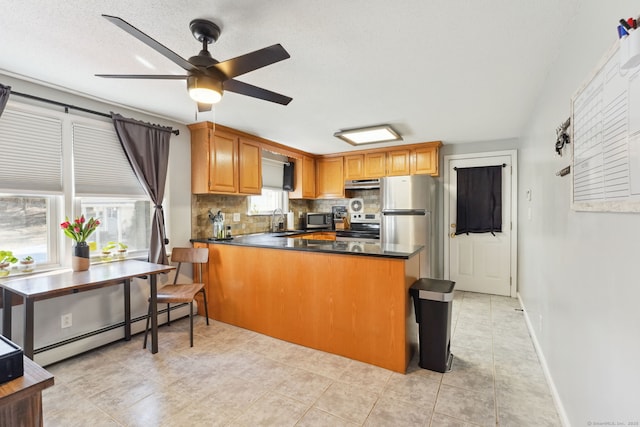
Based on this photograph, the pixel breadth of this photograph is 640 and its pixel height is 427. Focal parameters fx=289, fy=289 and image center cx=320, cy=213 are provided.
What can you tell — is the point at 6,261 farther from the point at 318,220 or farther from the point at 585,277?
the point at 318,220

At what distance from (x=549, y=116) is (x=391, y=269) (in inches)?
64.1

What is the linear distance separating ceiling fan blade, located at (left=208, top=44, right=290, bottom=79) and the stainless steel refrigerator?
3.15 meters

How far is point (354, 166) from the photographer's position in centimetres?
505

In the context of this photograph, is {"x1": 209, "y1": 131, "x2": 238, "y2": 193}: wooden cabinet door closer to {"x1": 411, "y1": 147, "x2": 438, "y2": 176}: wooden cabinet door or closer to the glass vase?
the glass vase

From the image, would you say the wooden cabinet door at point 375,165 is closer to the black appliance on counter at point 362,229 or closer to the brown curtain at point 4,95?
the black appliance on counter at point 362,229

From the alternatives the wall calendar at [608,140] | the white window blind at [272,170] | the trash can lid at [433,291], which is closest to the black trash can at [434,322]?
the trash can lid at [433,291]

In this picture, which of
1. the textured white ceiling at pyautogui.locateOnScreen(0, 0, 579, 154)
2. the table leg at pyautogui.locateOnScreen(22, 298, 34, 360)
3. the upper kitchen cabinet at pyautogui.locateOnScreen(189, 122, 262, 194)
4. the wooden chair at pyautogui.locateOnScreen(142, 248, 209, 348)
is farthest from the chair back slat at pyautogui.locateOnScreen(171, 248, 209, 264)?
the textured white ceiling at pyautogui.locateOnScreen(0, 0, 579, 154)

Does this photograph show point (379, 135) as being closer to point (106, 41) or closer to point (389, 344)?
point (389, 344)

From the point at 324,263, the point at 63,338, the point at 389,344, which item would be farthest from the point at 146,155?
the point at 389,344

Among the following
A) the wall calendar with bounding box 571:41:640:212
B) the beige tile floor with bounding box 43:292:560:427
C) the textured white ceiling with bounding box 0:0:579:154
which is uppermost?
the textured white ceiling with bounding box 0:0:579:154

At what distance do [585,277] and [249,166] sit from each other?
3.50m

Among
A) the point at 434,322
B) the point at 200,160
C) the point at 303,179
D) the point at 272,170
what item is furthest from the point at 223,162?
the point at 434,322

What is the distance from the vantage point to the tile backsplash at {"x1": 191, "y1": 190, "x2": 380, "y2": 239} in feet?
11.9

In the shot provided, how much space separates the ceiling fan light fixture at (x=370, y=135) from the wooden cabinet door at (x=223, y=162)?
1335 millimetres
